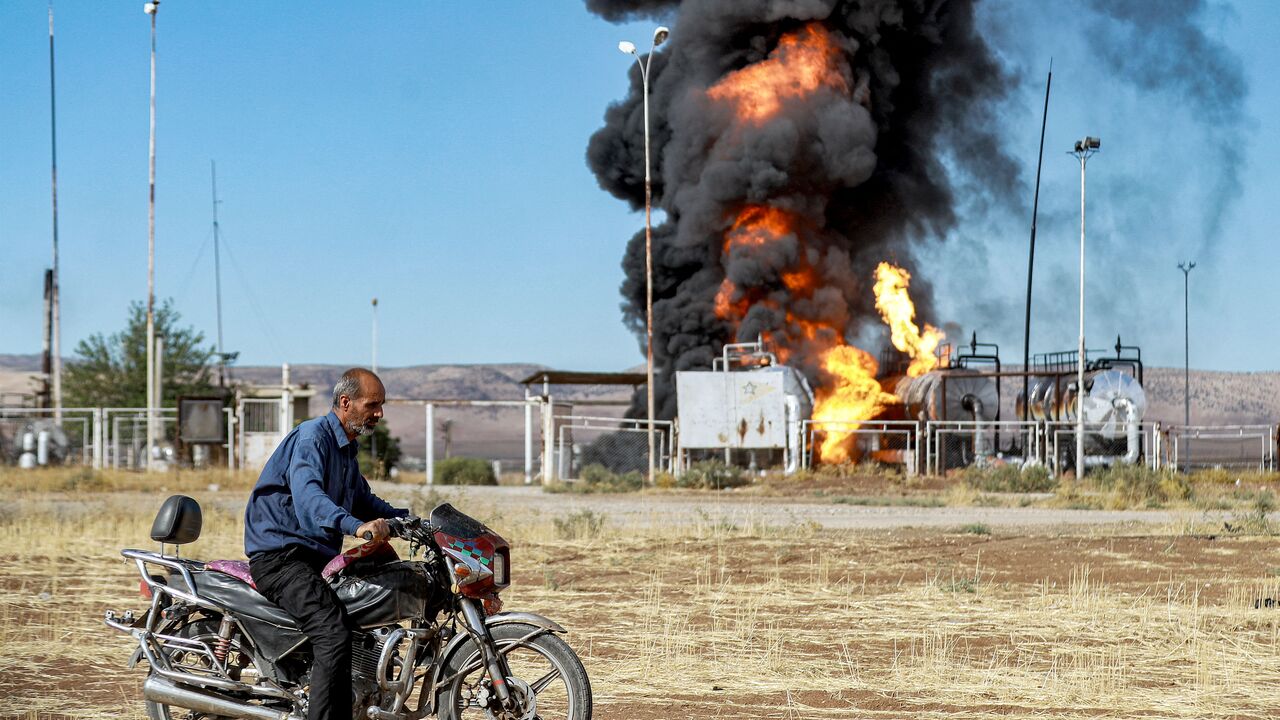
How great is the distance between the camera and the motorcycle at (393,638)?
240 inches

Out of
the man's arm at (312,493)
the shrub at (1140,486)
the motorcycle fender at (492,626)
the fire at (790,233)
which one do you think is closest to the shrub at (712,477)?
the shrub at (1140,486)

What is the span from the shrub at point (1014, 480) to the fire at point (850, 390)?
12.6 meters

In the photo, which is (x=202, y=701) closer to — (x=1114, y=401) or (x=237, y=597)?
(x=237, y=597)

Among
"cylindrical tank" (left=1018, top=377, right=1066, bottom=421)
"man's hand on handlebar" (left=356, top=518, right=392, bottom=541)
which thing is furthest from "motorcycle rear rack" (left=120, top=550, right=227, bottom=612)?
"cylindrical tank" (left=1018, top=377, right=1066, bottom=421)

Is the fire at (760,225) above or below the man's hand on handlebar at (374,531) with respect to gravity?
above

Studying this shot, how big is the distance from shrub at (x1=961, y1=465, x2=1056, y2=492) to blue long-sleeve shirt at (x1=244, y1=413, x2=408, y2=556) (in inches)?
1080

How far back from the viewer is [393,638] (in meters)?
6.15

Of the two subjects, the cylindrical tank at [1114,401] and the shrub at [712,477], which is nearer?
the shrub at [712,477]

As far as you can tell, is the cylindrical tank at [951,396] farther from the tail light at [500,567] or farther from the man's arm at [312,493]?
the man's arm at [312,493]

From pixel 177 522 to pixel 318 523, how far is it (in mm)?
1016

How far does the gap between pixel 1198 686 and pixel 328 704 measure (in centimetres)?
542

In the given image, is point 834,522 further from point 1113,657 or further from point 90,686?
point 90,686

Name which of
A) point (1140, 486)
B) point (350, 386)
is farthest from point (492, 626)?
point (1140, 486)

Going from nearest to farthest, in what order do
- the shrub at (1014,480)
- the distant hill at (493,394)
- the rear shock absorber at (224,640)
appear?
1. the rear shock absorber at (224,640)
2. the shrub at (1014,480)
3. the distant hill at (493,394)
